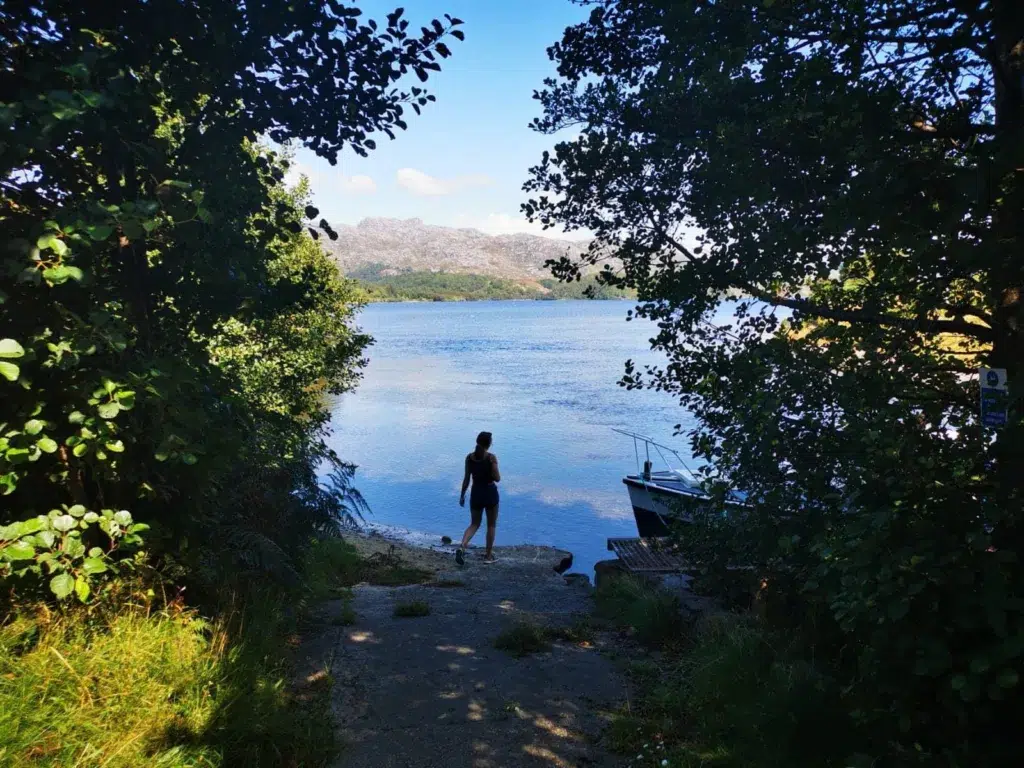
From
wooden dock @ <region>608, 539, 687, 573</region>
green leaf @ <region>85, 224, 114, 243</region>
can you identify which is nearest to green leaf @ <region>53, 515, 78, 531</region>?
green leaf @ <region>85, 224, 114, 243</region>

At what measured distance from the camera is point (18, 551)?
2.42 meters

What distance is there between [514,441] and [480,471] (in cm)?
1746

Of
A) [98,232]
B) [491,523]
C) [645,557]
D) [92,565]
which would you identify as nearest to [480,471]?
[491,523]

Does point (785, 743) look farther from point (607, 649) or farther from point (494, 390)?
point (494, 390)

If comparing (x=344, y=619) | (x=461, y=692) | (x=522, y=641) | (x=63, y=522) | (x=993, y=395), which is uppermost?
(x=993, y=395)

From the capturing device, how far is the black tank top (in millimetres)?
10297

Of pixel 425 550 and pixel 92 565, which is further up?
pixel 92 565

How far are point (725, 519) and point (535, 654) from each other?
1914mm

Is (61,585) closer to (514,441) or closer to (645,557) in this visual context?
(645,557)

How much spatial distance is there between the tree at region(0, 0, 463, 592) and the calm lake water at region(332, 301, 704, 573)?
12.9 m

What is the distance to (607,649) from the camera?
567 centimetres

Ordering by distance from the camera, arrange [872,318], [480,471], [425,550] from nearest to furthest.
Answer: [872,318], [480,471], [425,550]

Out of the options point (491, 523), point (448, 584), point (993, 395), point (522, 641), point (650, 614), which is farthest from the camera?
point (491, 523)

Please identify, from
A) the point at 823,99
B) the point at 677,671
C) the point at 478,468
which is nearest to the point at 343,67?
the point at 823,99
